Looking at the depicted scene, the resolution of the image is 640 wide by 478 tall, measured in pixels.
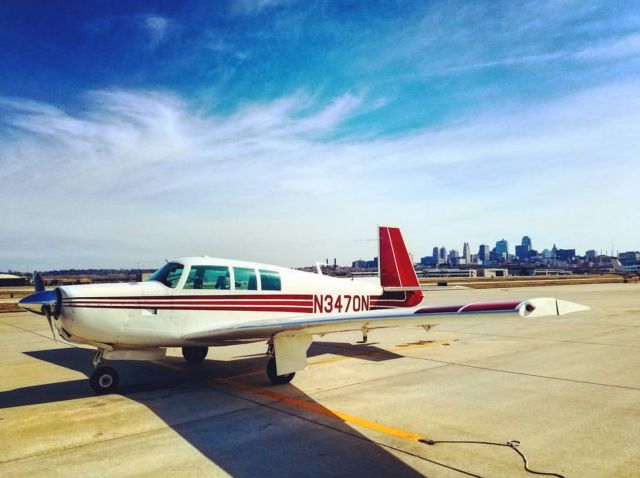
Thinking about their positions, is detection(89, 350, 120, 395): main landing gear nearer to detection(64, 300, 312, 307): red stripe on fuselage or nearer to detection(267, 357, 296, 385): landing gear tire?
detection(64, 300, 312, 307): red stripe on fuselage

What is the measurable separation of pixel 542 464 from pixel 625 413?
2.55m

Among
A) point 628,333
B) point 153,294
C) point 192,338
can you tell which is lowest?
point 628,333

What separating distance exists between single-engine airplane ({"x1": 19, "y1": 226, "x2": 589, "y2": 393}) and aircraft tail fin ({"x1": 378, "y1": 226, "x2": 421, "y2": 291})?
231 centimetres

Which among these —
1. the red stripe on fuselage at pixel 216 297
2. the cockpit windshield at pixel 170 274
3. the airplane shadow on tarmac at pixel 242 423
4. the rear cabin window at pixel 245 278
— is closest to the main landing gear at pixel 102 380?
the airplane shadow on tarmac at pixel 242 423

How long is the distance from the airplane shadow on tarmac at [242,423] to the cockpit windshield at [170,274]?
193 cm

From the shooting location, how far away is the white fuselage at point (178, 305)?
24.2ft

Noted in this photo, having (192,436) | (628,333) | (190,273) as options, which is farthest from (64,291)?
(628,333)

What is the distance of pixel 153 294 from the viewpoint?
26.1 ft

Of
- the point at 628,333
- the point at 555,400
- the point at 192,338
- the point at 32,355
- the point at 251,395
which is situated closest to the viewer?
the point at 555,400

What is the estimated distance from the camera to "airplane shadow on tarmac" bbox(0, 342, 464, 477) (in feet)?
15.5

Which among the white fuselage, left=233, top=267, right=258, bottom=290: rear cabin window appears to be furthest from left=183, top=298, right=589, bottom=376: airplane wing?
left=233, top=267, right=258, bottom=290: rear cabin window

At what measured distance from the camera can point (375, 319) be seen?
659 cm

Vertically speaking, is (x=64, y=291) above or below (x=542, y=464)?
above

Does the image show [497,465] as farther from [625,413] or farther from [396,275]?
[396,275]
